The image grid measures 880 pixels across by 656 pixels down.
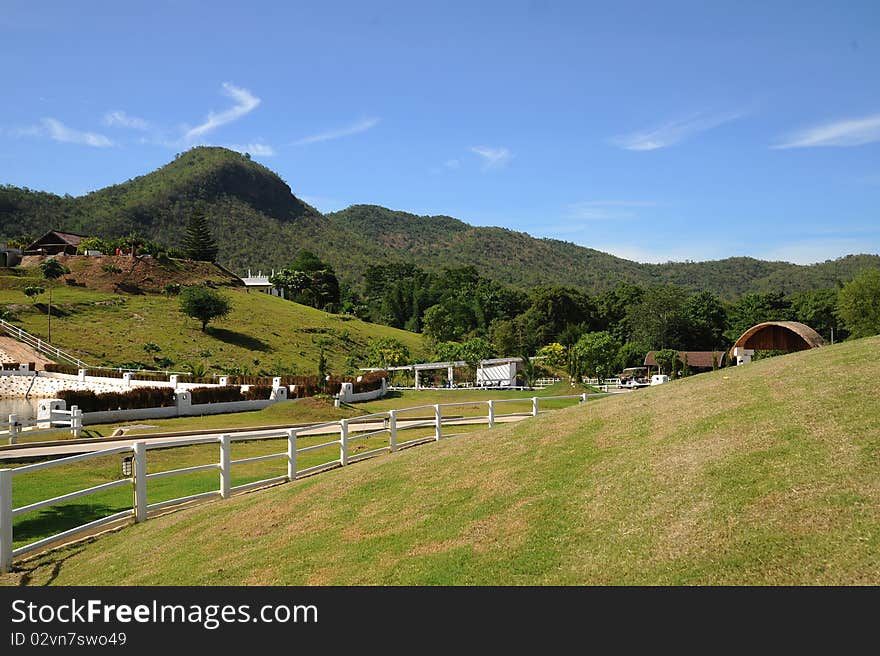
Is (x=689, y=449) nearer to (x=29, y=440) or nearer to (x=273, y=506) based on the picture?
(x=273, y=506)

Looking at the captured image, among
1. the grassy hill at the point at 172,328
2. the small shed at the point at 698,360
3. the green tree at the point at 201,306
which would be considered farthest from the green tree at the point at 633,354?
the green tree at the point at 201,306

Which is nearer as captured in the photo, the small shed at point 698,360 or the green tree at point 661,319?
the small shed at point 698,360

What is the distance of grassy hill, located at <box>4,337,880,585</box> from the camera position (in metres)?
5.80

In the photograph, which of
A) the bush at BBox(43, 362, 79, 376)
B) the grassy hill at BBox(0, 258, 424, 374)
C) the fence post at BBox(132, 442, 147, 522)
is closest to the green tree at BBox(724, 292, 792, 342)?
the grassy hill at BBox(0, 258, 424, 374)

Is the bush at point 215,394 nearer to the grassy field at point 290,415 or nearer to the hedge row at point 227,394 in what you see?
the hedge row at point 227,394

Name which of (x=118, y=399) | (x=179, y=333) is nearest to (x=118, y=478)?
(x=118, y=399)

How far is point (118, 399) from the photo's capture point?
32.3 meters

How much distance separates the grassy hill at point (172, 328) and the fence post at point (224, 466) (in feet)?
178

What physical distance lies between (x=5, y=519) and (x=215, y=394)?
2865cm

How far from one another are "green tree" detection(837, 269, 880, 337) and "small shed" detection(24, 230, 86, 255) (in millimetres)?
100621

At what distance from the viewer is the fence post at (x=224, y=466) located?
1181 cm
